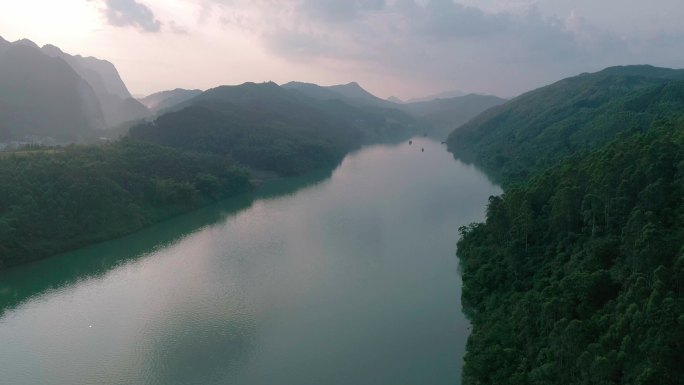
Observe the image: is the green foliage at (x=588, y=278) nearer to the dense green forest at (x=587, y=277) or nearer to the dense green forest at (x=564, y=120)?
the dense green forest at (x=587, y=277)

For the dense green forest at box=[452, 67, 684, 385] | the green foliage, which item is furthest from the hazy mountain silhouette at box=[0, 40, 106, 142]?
the green foliage

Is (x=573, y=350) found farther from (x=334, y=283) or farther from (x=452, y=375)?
(x=334, y=283)

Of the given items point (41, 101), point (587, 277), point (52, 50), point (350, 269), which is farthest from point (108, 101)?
point (587, 277)

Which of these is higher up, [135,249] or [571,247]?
[571,247]

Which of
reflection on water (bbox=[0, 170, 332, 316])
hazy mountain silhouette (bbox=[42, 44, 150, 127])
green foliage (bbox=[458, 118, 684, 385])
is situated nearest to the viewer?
green foliage (bbox=[458, 118, 684, 385])

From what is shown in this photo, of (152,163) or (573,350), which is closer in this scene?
(573,350)

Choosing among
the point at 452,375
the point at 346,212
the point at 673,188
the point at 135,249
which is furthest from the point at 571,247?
the point at 135,249

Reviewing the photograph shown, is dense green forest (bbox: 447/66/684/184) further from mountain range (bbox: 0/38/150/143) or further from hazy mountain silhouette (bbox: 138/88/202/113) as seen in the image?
hazy mountain silhouette (bbox: 138/88/202/113)
